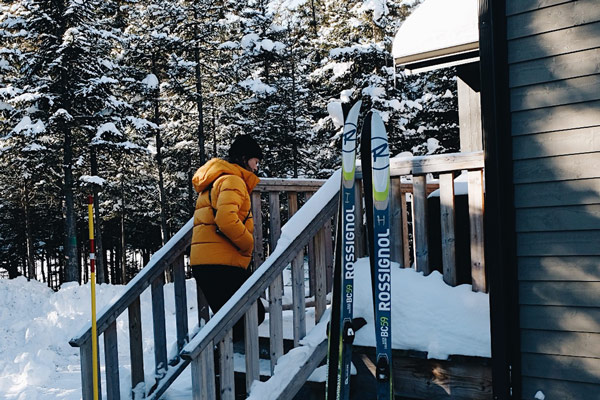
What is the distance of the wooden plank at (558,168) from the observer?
286 cm

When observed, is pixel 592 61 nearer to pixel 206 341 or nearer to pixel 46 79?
pixel 206 341

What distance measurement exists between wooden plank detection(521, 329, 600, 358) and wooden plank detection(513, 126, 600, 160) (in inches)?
37.3

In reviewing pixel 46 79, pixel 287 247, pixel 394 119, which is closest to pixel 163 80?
pixel 46 79

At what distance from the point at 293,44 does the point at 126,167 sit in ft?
24.8

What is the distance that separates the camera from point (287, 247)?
348 cm

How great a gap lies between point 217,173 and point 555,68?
7.17 ft

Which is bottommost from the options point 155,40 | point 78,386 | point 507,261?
point 78,386

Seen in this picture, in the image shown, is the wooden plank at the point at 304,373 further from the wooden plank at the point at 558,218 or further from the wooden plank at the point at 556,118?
the wooden plank at the point at 556,118

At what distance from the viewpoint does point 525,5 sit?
3.05m

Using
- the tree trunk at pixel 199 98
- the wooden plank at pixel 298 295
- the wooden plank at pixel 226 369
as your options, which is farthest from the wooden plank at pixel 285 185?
the tree trunk at pixel 199 98

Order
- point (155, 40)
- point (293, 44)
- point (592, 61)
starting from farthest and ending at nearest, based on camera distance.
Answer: point (293, 44), point (155, 40), point (592, 61)

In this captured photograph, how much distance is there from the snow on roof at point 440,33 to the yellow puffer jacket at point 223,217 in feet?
5.46

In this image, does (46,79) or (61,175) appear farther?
(61,175)

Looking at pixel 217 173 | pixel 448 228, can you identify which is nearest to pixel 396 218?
pixel 448 228
